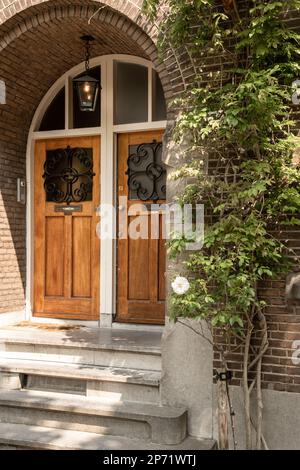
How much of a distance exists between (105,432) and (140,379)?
53 cm

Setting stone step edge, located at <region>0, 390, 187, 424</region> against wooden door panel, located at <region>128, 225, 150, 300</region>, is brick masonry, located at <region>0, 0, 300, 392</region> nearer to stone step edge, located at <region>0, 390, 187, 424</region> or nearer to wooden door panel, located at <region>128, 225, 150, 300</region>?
stone step edge, located at <region>0, 390, 187, 424</region>

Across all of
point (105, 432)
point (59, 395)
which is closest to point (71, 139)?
point (59, 395)

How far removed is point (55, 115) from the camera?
6445 millimetres

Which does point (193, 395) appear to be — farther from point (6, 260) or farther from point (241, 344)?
point (6, 260)

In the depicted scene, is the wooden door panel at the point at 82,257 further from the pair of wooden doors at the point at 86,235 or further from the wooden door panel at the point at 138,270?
Answer: the wooden door panel at the point at 138,270

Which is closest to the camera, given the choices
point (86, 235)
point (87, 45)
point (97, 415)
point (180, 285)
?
point (180, 285)

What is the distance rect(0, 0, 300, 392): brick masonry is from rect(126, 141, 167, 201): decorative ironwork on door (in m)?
1.10

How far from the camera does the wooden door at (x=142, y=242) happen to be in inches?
228

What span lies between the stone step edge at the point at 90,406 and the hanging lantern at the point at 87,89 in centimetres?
329

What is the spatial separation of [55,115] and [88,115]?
489mm

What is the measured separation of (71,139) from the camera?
20.7ft

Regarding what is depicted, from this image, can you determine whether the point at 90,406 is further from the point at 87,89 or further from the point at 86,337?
the point at 87,89

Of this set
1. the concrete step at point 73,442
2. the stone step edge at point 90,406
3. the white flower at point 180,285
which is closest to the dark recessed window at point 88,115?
the white flower at point 180,285

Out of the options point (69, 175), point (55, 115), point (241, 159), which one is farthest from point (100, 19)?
point (241, 159)
